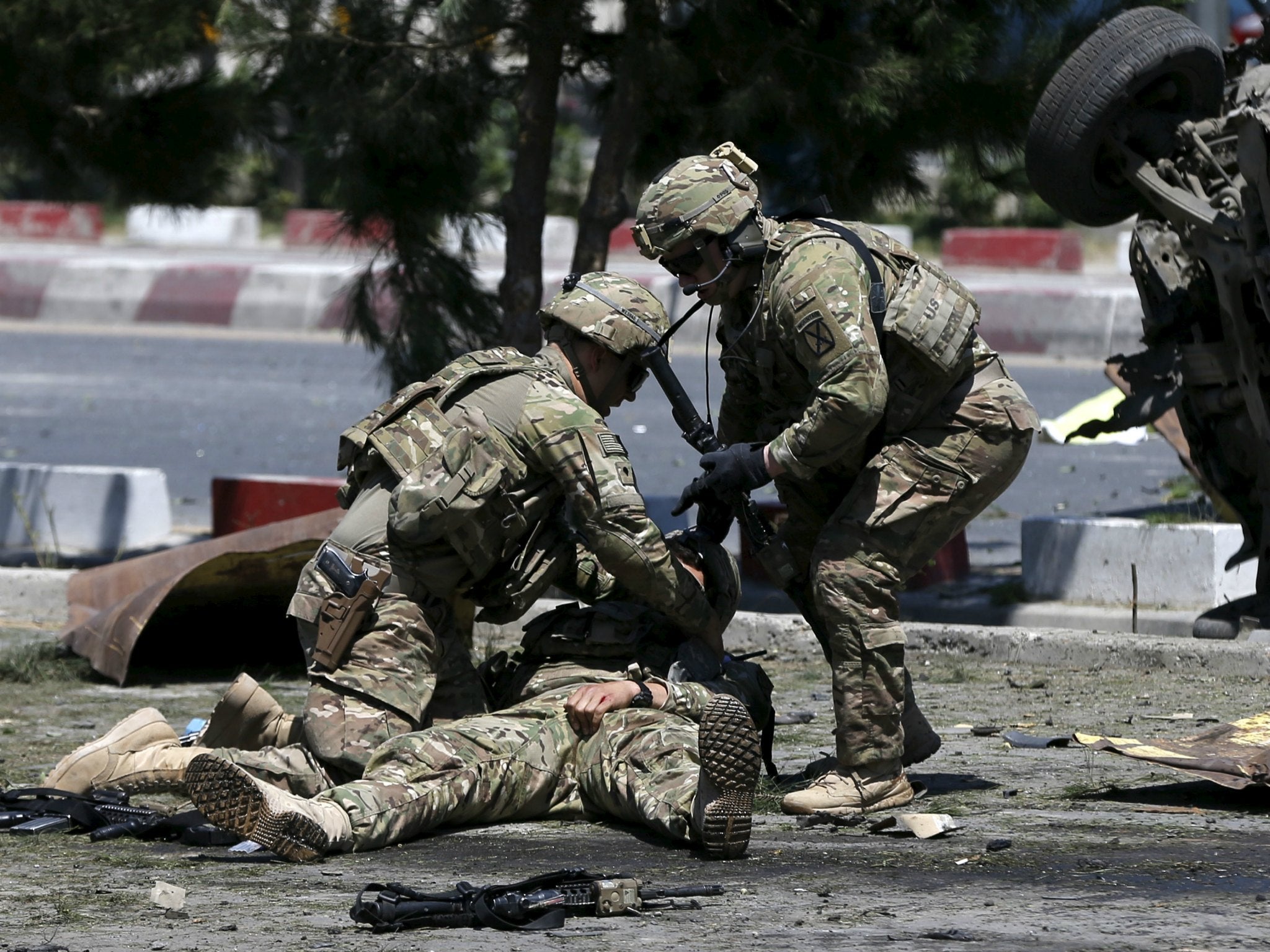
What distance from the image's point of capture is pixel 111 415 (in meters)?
13.6

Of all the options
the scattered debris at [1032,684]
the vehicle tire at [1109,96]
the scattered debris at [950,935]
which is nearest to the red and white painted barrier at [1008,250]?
the vehicle tire at [1109,96]

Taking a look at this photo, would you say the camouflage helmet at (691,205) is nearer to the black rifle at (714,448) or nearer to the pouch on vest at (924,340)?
the black rifle at (714,448)

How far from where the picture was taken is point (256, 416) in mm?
13500

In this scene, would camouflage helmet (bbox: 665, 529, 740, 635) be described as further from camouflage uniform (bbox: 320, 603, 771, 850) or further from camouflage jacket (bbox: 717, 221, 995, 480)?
camouflage jacket (bbox: 717, 221, 995, 480)

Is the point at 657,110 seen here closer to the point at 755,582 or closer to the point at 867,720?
the point at 755,582

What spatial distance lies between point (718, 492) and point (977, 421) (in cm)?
67

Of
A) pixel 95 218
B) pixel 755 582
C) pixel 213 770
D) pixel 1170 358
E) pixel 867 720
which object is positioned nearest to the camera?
pixel 213 770

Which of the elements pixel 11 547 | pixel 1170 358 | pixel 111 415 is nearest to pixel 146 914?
A: pixel 1170 358

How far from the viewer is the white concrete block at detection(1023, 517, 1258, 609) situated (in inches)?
283

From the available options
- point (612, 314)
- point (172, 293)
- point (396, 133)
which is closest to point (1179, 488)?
point (396, 133)

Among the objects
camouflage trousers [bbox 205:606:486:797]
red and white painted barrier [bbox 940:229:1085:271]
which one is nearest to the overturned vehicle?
camouflage trousers [bbox 205:606:486:797]

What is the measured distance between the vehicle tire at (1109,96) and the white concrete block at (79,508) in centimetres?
433

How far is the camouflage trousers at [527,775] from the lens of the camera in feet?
14.6

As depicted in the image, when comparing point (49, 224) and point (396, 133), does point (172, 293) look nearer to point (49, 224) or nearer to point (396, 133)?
point (49, 224)
